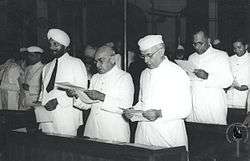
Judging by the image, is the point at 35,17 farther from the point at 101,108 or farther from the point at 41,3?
the point at 101,108

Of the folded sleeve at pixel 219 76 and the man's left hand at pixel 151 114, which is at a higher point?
the folded sleeve at pixel 219 76

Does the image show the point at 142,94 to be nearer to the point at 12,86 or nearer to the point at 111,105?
the point at 111,105

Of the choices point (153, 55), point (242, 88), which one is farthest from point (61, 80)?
point (242, 88)

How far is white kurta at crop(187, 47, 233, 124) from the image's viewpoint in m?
6.14

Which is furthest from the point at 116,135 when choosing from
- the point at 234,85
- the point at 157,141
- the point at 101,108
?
the point at 234,85

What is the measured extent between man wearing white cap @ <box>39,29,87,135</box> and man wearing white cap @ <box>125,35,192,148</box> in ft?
3.46

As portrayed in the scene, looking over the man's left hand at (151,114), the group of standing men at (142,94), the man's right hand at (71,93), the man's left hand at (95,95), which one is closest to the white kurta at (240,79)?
the group of standing men at (142,94)

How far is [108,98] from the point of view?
203 inches

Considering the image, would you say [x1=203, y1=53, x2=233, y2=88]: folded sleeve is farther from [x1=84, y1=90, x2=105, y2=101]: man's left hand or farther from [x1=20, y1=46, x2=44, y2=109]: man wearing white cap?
[x1=20, y1=46, x2=44, y2=109]: man wearing white cap

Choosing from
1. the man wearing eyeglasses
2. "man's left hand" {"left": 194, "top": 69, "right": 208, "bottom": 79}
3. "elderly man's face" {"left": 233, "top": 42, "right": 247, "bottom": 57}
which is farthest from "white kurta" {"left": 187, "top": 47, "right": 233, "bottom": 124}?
"elderly man's face" {"left": 233, "top": 42, "right": 247, "bottom": 57}

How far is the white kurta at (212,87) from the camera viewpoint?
20.1 feet

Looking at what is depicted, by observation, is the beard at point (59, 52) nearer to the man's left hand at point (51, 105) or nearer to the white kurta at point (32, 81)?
the man's left hand at point (51, 105)

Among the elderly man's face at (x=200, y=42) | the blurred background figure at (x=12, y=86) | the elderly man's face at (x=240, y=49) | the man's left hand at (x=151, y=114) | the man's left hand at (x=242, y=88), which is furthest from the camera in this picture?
the blurred background figure at (x=12, y=86)

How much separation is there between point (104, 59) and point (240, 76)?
351 cm
